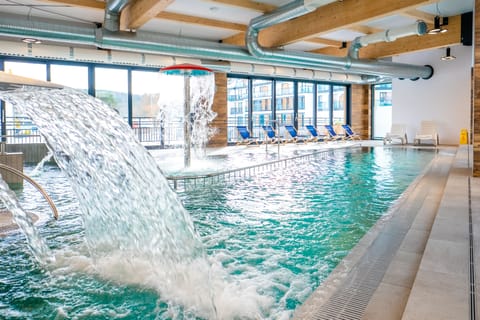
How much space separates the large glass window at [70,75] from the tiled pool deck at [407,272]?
814cm

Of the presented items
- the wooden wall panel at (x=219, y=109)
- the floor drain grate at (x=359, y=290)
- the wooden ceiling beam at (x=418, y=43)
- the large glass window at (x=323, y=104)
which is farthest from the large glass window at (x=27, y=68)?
the large glass window at (x=323, y=104)

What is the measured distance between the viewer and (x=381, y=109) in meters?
17.3

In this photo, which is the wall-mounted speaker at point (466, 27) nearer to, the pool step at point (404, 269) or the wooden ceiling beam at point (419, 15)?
the wooden ceiling beam at point (419, 15)

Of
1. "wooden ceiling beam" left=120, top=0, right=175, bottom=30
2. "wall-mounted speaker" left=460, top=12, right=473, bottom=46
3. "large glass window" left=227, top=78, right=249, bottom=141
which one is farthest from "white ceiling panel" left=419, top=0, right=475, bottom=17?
"large glass window" left=227, top=78, right=249, bottom=141

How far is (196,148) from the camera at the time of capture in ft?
37.1

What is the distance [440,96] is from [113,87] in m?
10.7

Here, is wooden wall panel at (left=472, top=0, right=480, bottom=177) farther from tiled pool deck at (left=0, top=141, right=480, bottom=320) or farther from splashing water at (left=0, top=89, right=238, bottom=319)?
splashing water at (left=0, top=89, right=238, bottom=319)

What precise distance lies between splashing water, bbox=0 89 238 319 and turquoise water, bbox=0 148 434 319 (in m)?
0.11

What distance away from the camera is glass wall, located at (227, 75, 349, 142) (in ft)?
47.6

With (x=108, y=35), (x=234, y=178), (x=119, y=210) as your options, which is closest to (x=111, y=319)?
(x=119, y=210)

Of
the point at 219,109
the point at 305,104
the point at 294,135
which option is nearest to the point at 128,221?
the point at 219,109

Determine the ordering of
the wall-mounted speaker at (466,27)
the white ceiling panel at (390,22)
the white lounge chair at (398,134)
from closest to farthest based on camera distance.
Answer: the white ceiling panel at (390,22) → the wall-mounted speaker at (466,27) → the white lounge chair at (398,134)

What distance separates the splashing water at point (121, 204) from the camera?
2.42m

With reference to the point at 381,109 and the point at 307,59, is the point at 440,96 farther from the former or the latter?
the point at 307,59
